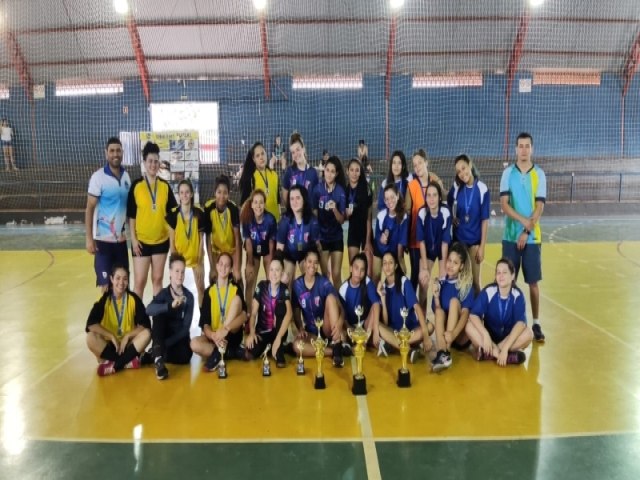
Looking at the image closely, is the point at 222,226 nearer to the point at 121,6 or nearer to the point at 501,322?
the point at 501,322

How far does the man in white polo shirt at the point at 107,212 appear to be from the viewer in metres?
5.07

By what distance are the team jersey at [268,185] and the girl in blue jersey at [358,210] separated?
0.84 m

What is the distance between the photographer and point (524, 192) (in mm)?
5191

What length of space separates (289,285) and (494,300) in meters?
1.85

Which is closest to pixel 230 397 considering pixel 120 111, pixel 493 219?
pixel 493 219

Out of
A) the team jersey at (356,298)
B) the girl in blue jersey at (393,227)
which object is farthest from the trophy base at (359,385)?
the girl in blue jersey at (393,227)

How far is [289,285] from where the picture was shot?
512 centimetres

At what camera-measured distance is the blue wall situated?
19797mm

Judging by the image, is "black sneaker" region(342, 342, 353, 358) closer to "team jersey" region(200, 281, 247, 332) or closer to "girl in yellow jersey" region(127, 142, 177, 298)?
"team jersey" region(200, 281, 247, 332)

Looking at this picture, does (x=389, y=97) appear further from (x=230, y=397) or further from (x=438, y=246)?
(x=230, y=397)

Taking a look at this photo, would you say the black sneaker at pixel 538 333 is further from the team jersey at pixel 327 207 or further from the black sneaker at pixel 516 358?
the team jersey at pixel 327 207

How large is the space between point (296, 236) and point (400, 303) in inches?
46.2

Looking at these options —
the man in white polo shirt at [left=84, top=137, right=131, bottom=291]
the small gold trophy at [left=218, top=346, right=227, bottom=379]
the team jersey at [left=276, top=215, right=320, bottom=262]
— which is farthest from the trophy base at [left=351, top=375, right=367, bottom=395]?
the man in white polo shirt at [left=84, top=137, right=131, bottom=291]

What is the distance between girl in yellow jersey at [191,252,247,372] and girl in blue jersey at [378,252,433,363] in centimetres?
126
